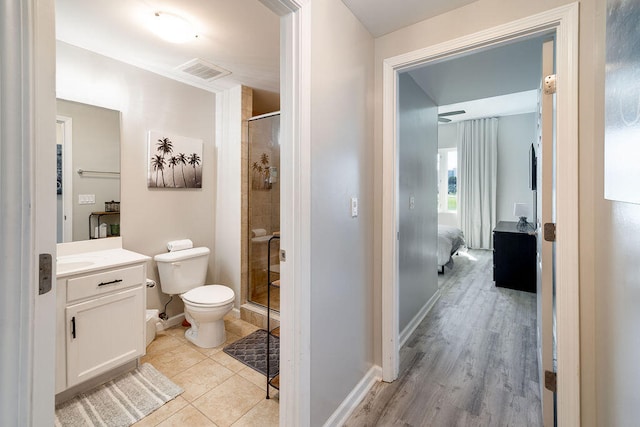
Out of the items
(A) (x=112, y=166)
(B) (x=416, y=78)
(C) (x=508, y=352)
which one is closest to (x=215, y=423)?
→ (A) (x=112, y=166)

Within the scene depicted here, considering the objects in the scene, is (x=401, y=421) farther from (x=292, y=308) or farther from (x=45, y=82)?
(x=45, y=82)

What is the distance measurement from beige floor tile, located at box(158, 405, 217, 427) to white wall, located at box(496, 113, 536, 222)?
639 cm

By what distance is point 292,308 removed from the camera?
1314 millimetres

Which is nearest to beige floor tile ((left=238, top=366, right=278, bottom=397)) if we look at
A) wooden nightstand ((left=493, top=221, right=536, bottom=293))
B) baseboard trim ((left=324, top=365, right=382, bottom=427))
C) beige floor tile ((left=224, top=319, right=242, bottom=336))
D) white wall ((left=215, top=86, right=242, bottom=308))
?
baseboard trim ((left=324, top=365, right=382, bottom=427))

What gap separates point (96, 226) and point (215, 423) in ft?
5.64

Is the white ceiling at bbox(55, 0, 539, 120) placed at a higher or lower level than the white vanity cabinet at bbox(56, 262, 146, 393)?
higher

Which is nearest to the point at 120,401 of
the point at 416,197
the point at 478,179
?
the point at 416,197

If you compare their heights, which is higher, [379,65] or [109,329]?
[379,65]

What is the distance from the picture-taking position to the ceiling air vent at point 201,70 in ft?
8.03

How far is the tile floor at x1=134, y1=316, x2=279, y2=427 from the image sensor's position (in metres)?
1.64

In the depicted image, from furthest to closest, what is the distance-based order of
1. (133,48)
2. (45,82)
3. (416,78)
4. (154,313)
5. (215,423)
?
(416,78)
(154,313)
(133,48)
(215,423)
(45,82)

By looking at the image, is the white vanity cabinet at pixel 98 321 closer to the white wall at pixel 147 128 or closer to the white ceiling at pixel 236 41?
the white wall at pixel 147 128

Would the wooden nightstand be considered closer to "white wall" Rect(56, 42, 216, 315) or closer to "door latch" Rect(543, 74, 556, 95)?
"door latch" Rect(543, 74, 556, 95)

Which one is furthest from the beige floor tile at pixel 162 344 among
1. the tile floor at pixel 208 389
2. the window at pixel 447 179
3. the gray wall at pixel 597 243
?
the window at pixel 447 179
